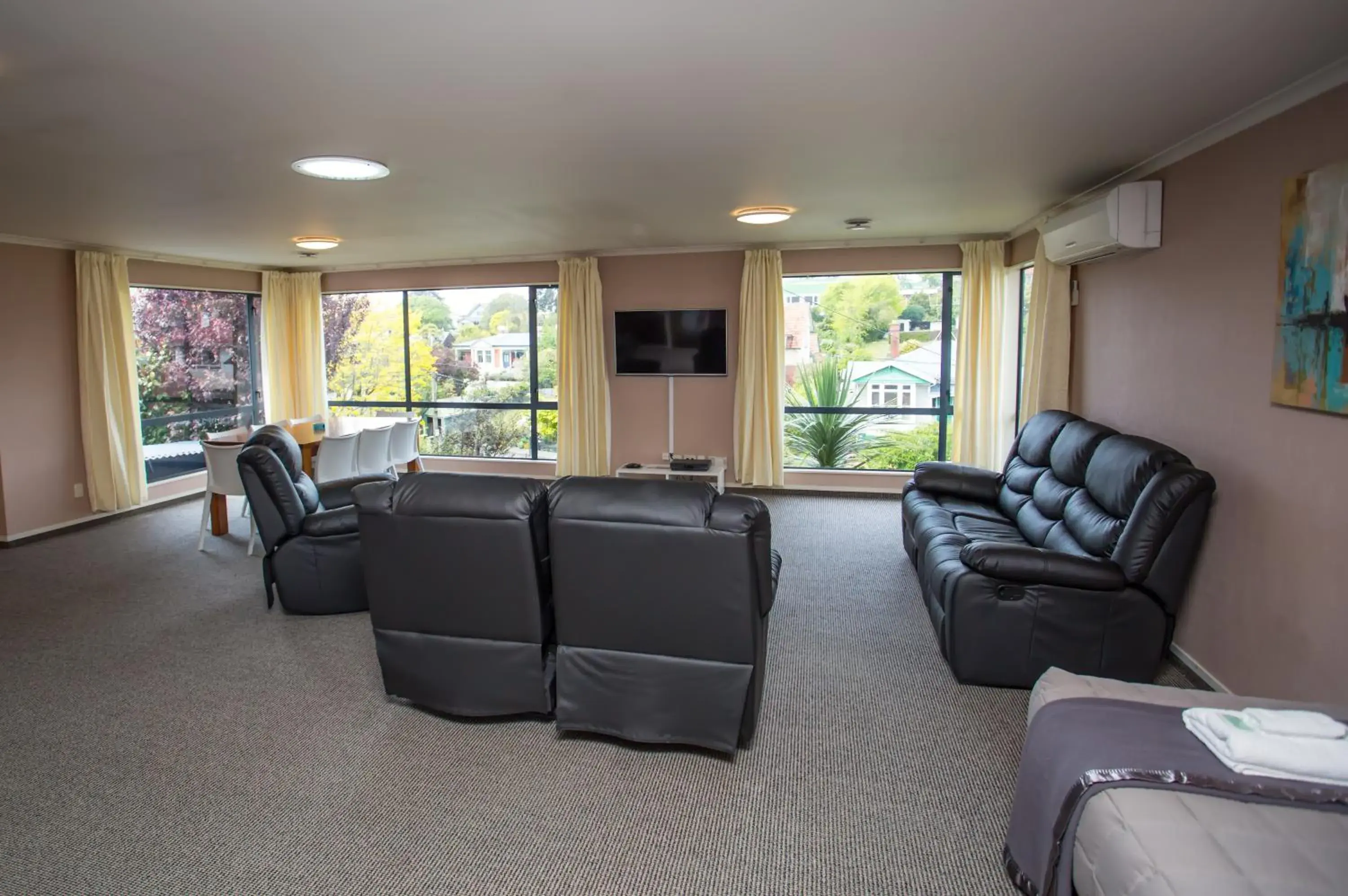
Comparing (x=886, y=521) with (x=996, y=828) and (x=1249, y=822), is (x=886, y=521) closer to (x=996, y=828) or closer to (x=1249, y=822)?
(x=996, y=828)

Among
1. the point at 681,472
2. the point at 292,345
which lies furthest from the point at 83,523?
the point at 681,472

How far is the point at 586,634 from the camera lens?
8.62 ft

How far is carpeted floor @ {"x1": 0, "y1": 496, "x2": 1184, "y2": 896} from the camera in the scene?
2088 millimetres

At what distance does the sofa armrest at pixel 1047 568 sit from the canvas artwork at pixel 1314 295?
2.87 ft

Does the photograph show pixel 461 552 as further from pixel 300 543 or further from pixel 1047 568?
pixel 1047 568

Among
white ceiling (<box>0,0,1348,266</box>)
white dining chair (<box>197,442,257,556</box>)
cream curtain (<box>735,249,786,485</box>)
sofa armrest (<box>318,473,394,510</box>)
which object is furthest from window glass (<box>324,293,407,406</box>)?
cream curtain (<box>735,249,786,485</box>)

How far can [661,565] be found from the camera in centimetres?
245

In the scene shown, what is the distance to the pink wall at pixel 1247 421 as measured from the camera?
8.27 feet

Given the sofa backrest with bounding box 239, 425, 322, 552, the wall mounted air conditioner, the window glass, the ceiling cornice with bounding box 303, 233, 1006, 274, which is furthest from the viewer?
the window glass

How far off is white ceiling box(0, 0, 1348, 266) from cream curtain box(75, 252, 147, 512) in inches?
66.8

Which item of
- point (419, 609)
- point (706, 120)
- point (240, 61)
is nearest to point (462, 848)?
point (419, 609)

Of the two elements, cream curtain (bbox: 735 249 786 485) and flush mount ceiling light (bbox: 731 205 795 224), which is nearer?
flush mount ceiling light (bbox: 731 205 795 224)

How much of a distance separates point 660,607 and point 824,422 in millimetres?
4939

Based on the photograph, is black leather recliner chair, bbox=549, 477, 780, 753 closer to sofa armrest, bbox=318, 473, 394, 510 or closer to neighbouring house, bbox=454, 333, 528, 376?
sofa armrest, bbox=318, 473, 394, 510
